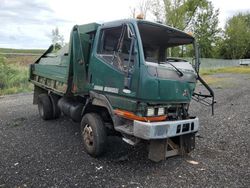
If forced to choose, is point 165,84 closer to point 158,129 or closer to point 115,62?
point 158,129

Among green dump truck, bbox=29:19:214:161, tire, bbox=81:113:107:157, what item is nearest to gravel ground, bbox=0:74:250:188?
tire, bbox=81:113:107:157

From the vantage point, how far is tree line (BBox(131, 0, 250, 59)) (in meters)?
28.3

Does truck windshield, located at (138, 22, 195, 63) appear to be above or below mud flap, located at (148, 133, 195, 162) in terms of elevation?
above

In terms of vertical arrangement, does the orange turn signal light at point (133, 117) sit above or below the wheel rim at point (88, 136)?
above

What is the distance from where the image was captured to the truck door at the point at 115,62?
4.10 meters

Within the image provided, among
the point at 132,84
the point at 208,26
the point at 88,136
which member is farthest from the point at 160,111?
the point at 208,26

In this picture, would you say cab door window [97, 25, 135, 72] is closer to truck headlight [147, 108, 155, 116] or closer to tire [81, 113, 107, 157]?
truck headlight [147, 108, 155, 116]

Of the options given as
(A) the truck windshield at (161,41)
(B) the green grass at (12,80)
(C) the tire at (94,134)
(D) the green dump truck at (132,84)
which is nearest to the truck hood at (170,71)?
(D) the green dump truck at (132,84)

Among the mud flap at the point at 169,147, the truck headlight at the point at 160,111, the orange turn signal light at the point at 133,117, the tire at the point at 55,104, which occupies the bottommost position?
the mud flap at the point at 169,147

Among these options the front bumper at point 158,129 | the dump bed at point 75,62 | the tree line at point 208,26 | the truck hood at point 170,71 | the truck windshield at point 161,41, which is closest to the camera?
the front bumper at point 158,129

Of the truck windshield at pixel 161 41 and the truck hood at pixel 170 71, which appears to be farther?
the truck windshield at pixel 161 41

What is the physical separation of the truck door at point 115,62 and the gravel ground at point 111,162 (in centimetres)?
126

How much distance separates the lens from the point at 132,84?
410 centimetres

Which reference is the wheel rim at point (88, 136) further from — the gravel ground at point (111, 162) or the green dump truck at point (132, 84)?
the gravel ground at point (111, 162)
